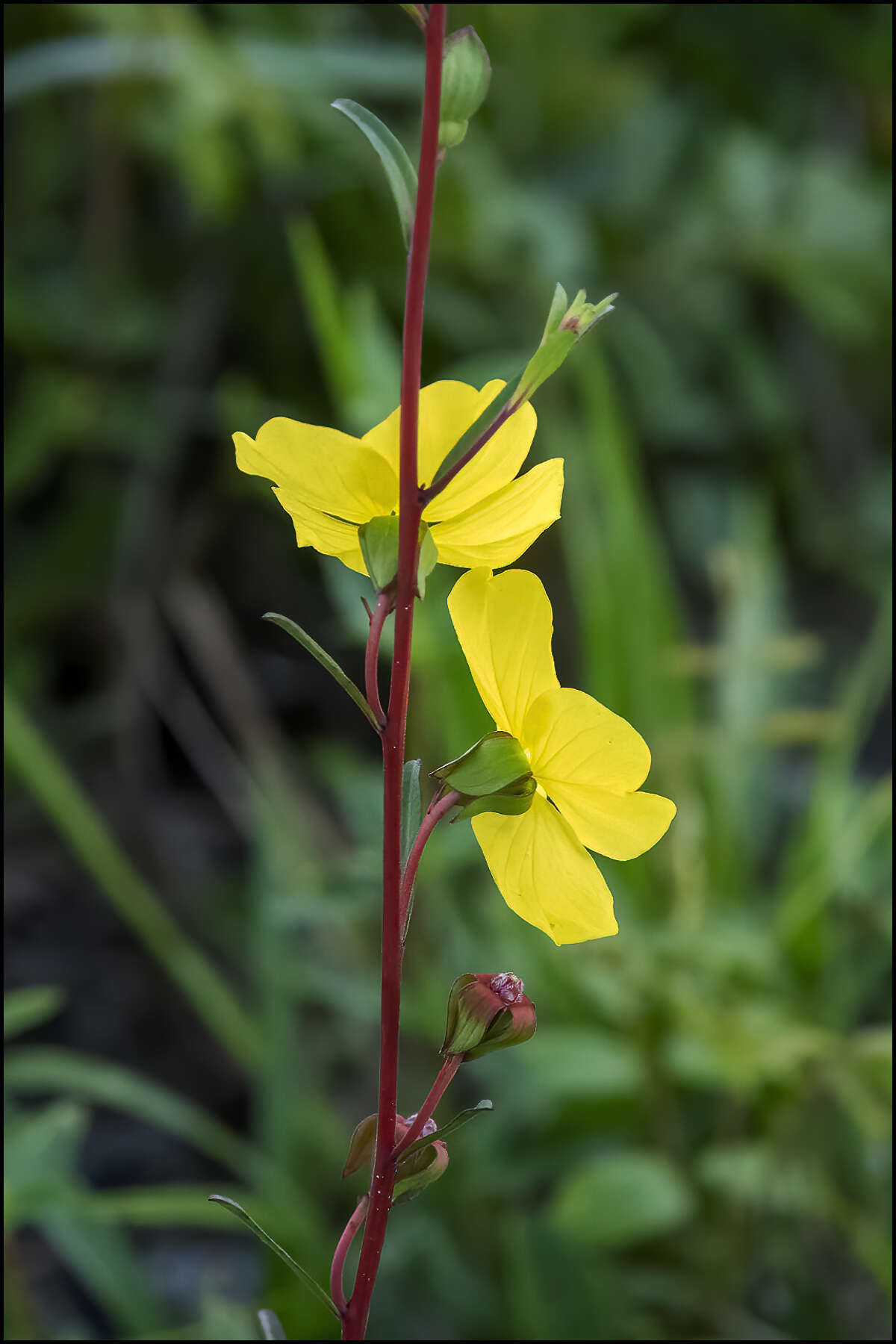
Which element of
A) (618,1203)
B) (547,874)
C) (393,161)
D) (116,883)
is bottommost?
(618,1203)

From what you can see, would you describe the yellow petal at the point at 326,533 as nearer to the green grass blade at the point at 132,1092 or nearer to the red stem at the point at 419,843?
the red stem at the point at 419,843

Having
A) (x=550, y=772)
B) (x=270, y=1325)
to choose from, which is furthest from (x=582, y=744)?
(x=270, y=1325)

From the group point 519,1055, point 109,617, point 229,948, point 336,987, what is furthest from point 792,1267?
point 109,617

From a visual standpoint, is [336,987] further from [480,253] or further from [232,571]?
[480,253]

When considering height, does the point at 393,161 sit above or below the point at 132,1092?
above

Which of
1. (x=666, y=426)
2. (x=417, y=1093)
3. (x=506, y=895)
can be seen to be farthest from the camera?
(x=666, y=426)

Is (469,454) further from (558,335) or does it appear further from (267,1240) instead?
(267,1240)

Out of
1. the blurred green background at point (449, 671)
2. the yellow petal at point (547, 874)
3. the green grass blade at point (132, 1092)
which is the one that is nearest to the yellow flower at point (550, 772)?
the yellow petal at point (547, 874)
